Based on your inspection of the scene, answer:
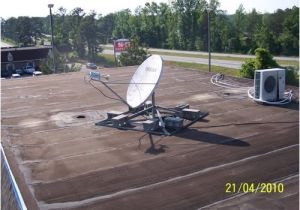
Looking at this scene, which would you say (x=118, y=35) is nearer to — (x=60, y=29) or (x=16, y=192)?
(x=60, y=29)

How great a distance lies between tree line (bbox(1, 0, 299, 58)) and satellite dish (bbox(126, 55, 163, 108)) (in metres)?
48.7

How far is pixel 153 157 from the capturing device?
17812mm

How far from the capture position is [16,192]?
14.8 meters

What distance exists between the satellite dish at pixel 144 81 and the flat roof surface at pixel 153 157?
2280 mm

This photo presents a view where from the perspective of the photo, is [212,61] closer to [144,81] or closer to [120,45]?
[120,45]

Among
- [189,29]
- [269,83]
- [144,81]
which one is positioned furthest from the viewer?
[189,29]

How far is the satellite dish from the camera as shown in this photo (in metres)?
22.2

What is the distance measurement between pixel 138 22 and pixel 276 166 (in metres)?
98.4

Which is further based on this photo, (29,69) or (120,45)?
(120,45)

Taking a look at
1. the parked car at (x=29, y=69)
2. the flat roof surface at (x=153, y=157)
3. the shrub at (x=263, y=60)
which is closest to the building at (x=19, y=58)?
the parked car at (x=29, y=69)

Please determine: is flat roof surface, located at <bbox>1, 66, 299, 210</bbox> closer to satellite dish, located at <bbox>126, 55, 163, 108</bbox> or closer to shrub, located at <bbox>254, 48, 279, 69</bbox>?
satellite dish, located at <bbox>126, 55, 163, 108</bbox>

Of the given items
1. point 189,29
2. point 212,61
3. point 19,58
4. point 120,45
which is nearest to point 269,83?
point 212,61

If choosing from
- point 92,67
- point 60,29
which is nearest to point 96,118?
point 92,67

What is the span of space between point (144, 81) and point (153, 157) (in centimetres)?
656
